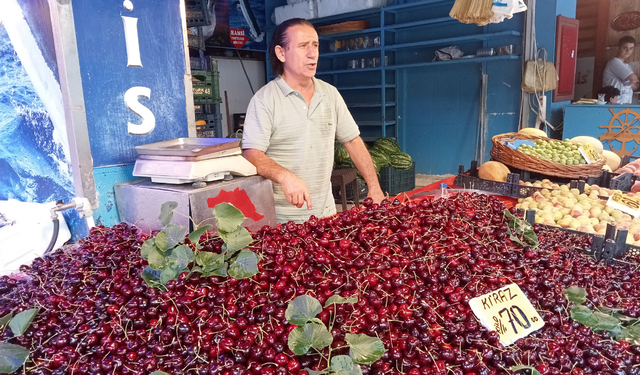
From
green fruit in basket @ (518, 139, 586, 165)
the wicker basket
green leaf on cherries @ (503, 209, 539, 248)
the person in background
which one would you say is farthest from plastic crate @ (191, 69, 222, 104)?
the person in background

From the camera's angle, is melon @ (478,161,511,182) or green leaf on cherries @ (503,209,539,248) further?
melon @ (478,161,511,182)

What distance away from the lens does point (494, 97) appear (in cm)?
595

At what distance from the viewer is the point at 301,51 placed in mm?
2355

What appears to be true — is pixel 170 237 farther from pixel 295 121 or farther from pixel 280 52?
pixel 280 52

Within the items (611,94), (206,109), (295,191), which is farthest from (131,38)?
(611,94)

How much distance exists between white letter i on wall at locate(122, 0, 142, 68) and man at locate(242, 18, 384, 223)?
724 millimetres

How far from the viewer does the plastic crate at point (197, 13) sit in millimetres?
3723

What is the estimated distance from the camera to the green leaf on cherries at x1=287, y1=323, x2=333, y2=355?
2.86 ft

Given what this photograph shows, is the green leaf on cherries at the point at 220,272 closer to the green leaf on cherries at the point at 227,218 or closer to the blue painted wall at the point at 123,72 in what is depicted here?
the green leaf on cherries at the point at 227,218

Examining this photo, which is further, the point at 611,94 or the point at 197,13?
the point at 611,94

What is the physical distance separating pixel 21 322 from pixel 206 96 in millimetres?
3952

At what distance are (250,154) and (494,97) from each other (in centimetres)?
472

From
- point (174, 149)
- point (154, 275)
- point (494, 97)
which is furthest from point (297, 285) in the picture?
point (494, 97)

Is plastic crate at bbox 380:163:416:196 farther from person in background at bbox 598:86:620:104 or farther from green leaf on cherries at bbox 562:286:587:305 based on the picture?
green leaf on cherries at bbox 562:286:587:305
